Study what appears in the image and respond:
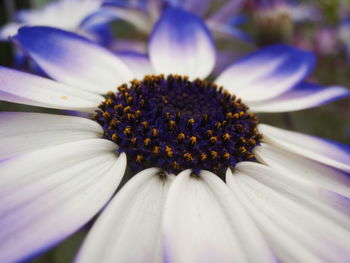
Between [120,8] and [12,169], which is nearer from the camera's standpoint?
[12,169]

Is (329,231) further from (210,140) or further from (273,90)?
(273,90)

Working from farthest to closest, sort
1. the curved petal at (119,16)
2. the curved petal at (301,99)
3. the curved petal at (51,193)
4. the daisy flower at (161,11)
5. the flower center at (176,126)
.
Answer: the daisy flower at (161,11) < the curved petal at (119,16) < the curved petal at (301,99) < the flower center at (176,126) < the curved petal at (51,193)

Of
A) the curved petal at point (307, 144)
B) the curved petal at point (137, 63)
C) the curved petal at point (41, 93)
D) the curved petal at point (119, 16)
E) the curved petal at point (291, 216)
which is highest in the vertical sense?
the curved petal at point (119, 16)

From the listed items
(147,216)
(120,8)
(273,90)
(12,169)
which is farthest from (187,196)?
(120,8)

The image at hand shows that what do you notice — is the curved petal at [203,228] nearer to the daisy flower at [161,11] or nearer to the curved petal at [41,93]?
the curved petal at [41,93]

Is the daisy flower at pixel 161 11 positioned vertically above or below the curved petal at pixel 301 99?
above

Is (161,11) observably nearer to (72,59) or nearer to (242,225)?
(72,59)

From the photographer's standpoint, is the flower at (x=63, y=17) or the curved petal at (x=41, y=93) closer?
the curved petal at (x=41, y=93)

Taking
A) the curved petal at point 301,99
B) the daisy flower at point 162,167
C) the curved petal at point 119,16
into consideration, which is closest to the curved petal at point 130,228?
the daisy flower at point 162,167
